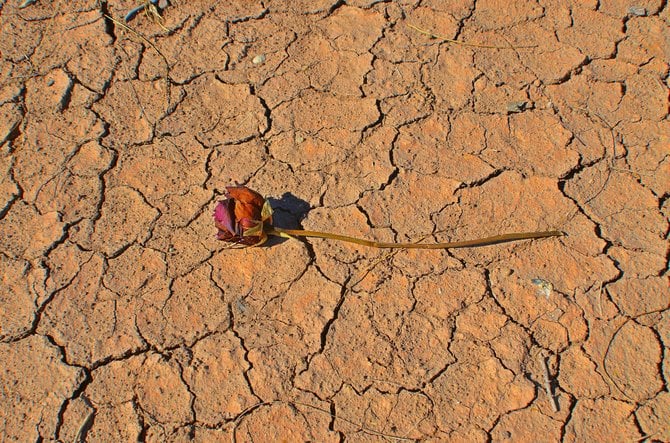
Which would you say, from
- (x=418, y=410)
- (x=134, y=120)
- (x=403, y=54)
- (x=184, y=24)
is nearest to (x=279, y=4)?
(x=184, y=24)

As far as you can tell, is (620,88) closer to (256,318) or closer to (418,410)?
(418,410)

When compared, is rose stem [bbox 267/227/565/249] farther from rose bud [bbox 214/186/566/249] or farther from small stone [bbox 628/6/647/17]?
small stone [bbox 628/6/647/17]

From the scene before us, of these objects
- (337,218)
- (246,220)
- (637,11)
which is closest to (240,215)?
(246,220)

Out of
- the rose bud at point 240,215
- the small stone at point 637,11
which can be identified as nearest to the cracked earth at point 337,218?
the small stone at point 637,11

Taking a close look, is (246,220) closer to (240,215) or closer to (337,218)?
(240,215)

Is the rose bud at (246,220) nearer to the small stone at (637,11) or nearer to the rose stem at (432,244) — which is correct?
the rose stem at (432,244)
